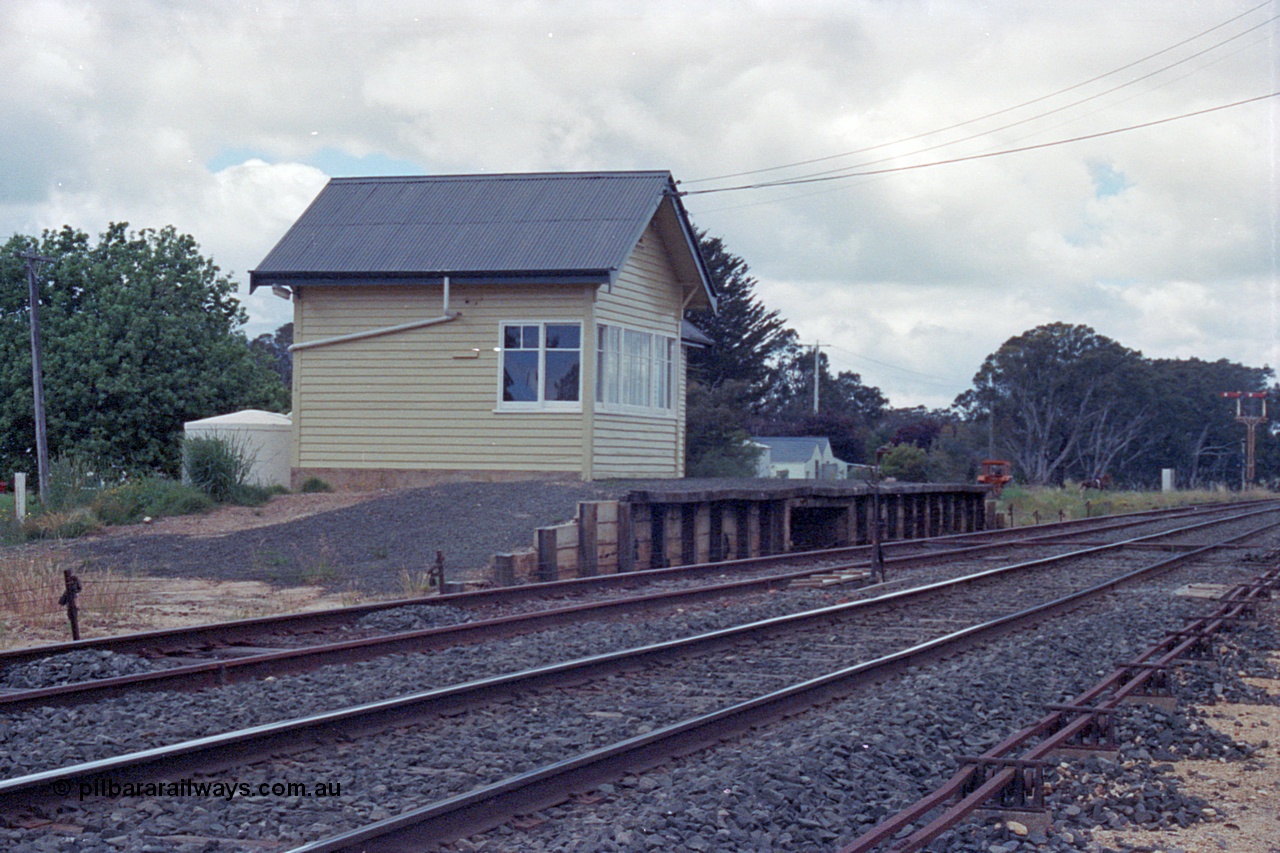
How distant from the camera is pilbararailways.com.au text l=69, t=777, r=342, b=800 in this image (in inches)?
201

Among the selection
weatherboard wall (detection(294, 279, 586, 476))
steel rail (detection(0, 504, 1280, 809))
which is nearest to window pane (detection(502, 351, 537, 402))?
weatherboard wall (detection(294, 279, 586, 476))

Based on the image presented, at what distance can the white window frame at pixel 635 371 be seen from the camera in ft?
67.6

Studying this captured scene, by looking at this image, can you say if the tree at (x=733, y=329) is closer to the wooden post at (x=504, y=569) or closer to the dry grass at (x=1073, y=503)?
the dry grass at (x=1073, y=503)

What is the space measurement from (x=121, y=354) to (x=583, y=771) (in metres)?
31.8

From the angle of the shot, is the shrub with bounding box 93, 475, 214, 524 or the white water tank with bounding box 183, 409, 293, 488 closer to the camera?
the shrub with bounding box 93, 475, 214, 524

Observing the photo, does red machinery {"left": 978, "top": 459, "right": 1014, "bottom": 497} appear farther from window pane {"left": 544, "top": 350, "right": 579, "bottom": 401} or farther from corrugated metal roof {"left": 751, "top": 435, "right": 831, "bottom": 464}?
window pane {"left": 544, "top": 350, "right": 579, "bottom": 401}

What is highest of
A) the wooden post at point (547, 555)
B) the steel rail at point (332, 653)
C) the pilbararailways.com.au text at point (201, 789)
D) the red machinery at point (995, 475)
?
the red machinery at point (995, 475)

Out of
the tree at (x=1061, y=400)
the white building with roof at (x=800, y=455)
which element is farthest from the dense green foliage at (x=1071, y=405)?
the white building with roof at (x=800, y=455)

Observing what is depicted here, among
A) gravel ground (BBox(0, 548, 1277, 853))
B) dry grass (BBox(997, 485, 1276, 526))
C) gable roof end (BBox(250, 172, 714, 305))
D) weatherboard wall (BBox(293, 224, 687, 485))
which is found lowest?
dry grass (BBox(997, 485, 1276, 526))

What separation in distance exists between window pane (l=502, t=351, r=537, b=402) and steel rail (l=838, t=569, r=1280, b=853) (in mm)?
12307

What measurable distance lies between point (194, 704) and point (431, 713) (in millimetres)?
1351

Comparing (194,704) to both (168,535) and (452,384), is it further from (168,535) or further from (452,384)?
(452,384)

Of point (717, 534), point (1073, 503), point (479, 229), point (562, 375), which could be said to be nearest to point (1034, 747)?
point (717, 534)

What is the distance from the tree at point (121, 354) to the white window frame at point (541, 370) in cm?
1582
